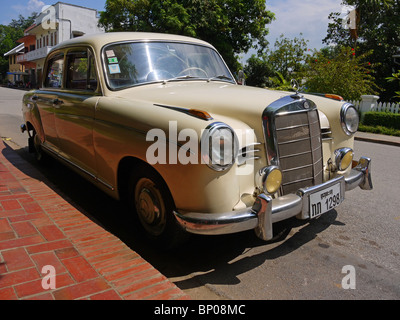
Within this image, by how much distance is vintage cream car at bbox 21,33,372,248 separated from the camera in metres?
2.46

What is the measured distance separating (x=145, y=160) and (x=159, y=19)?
20.5 meters

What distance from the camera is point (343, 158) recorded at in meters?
3.43

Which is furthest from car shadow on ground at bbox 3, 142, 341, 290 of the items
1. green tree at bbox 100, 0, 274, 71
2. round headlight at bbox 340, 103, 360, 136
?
green tree at bbox 100, 0, 274, 71

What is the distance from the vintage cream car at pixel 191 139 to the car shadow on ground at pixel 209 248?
8.7 inches

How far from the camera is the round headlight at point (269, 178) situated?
2664 mm

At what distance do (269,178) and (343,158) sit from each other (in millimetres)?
1155

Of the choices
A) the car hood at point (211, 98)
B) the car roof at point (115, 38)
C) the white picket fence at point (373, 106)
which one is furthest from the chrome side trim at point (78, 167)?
the white picket fence at point (373, 106)

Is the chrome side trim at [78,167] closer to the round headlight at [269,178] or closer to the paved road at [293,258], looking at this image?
the paved road at [293,258]

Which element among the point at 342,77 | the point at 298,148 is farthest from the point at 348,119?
the point at 342,77

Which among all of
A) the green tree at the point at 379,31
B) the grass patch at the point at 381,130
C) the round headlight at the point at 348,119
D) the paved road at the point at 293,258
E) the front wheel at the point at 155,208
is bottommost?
the paved road at the point at 293,258

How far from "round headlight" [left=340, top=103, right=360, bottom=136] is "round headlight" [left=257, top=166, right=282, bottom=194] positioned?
1246mm

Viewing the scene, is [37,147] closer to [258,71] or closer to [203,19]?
[203,19]

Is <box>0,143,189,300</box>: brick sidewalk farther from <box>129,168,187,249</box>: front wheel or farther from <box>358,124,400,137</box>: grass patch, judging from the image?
<box>358,124,400,137</box>: grass patch
